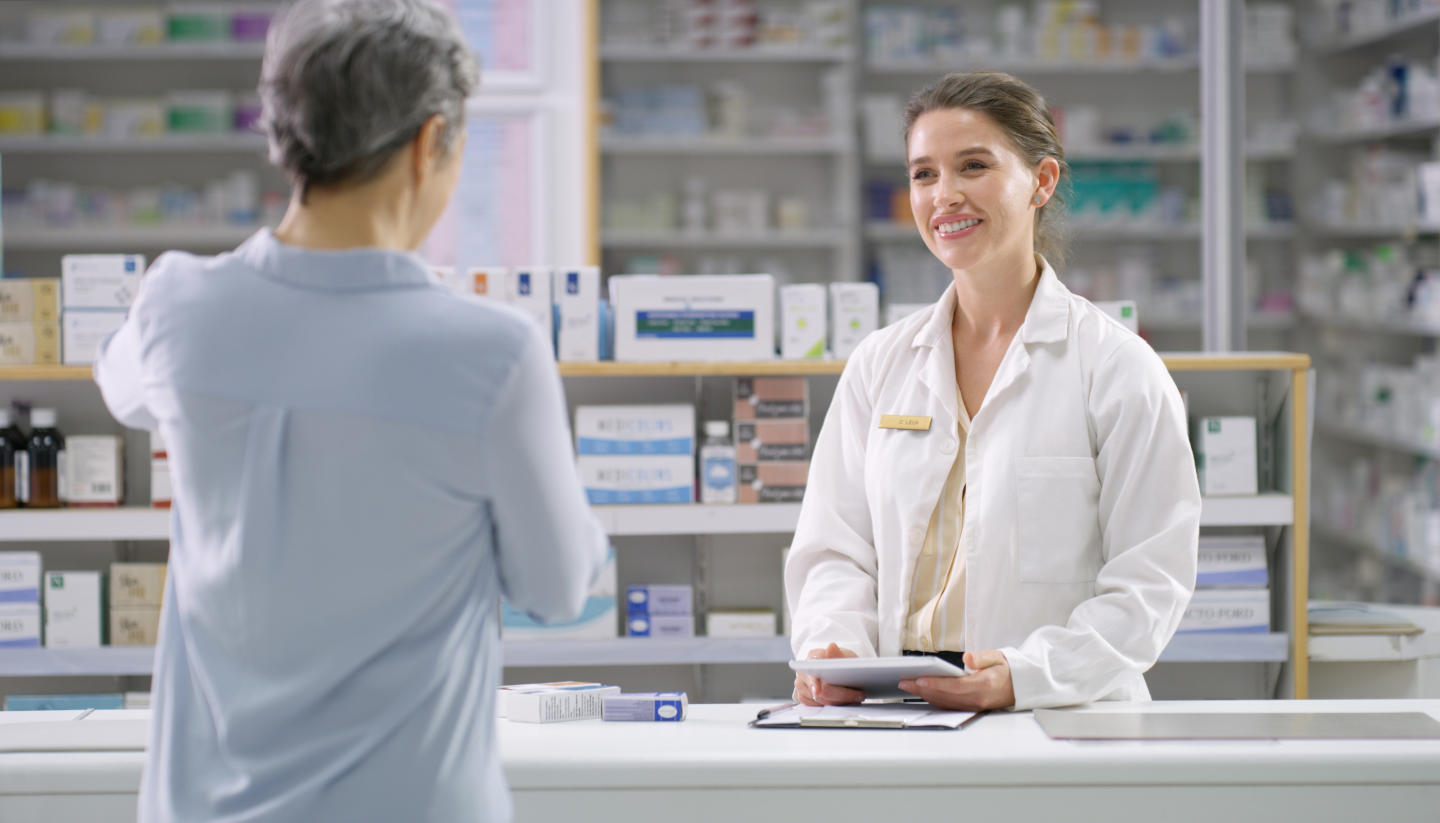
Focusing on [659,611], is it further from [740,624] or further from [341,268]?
[341,268]

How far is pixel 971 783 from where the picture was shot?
1578mm

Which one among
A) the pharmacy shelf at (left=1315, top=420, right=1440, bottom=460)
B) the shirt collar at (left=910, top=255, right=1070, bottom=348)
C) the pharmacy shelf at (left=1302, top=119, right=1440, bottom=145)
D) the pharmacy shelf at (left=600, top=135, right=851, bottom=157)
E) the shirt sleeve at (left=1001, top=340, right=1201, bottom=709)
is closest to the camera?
the shirt sleeve at (left=1001, top=340, right=1201, bottom=709)

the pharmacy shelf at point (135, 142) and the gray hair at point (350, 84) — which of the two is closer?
the gray hair at point (350, 84)

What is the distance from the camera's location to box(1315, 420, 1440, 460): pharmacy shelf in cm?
557

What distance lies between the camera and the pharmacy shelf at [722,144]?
6.43m

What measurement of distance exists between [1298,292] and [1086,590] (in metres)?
5.43

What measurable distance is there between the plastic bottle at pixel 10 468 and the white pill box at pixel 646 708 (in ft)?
6.56

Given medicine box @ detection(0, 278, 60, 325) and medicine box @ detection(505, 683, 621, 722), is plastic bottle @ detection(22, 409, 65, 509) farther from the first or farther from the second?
medicine box @ detection(505, 683, 621, 722)

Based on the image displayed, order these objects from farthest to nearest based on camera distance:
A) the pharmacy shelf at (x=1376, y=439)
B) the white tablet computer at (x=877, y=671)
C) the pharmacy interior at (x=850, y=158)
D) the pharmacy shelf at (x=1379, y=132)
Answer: the pharmacy interior at (x=850, y=158) < the pharmacy shelf at (x=1379, y=132) < the pharmacy shelf at (x=1376, y=439) < the white tablet computer at (x=877, y=671)

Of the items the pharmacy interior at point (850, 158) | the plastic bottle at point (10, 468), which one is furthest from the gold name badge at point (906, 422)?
the pharmacy interior at point (850, 158)

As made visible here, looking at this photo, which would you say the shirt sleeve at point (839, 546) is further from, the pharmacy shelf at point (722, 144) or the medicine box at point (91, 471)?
the pharmacy shelf at point (722, 144)

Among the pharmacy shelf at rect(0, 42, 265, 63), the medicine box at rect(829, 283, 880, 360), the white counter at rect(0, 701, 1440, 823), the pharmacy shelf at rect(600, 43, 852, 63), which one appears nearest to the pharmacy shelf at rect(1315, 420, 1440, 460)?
the pharmacy shelf at rect(600, 43, 852, 63)

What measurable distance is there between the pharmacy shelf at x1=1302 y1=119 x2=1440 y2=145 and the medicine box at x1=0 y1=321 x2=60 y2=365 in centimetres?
527

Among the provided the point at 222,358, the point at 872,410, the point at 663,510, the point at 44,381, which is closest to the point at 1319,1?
the point at 663,510
